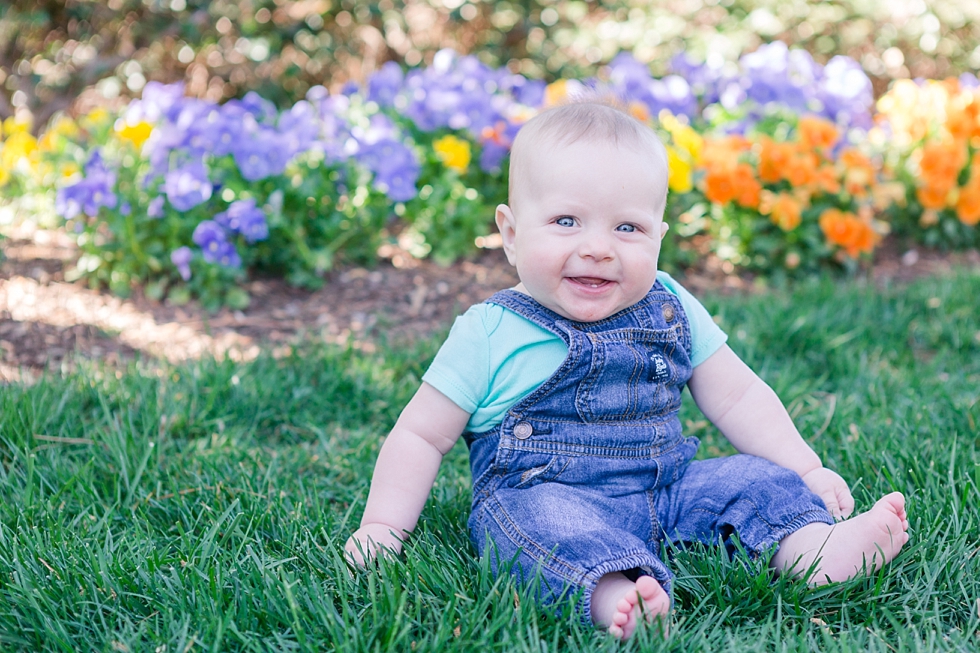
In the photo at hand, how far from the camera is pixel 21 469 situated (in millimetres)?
2129

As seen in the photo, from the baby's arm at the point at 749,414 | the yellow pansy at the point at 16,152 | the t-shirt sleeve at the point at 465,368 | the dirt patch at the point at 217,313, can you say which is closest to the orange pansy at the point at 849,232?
the dirt patch at the point at 217,313

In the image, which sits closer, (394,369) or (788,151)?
(394,369)

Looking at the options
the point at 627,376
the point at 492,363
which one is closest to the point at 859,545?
the point at 627,376

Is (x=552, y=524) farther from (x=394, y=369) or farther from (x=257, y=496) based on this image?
(x=394, y=369)

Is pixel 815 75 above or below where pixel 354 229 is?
above

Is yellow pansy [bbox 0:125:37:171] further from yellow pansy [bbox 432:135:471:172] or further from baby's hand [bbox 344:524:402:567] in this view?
baby's hand [bbox 344:524:402:567]

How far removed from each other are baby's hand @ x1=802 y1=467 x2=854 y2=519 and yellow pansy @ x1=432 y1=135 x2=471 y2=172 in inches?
95.8

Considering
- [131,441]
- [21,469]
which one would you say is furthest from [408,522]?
[21,469]

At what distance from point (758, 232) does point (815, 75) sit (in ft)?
4.39

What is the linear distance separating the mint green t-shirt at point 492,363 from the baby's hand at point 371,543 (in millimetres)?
277

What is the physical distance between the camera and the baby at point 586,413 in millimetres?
1661

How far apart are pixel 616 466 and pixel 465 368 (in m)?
0.36

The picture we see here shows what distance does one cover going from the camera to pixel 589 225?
1.71 m

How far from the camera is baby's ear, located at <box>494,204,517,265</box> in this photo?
181 centimetres
